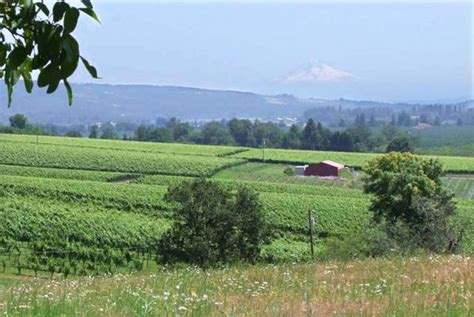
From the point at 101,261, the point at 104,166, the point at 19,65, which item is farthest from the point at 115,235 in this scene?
the point at 19,65

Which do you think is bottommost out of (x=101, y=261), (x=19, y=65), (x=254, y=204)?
(x=101, y=261)

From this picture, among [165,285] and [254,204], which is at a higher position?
[165,285]

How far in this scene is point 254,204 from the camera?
43.8m

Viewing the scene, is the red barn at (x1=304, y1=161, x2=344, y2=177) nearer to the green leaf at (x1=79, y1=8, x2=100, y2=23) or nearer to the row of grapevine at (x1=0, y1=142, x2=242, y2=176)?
the row of grapevine at (x1=0, y1=142, x2=242, y2=176)

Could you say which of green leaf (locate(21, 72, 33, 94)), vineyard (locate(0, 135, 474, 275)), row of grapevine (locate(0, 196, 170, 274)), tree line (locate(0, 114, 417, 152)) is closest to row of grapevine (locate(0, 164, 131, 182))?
vineyard (locate(0, 135, 474, 275))

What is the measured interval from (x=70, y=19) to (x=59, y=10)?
44 mm

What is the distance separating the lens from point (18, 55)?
2.25 metres

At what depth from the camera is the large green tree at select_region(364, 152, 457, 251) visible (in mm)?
40844

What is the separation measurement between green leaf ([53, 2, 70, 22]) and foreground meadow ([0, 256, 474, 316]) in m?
2.96

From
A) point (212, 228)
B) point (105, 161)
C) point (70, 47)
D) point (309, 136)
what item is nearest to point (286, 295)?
point (70, 47)

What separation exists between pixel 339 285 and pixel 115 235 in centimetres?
4057

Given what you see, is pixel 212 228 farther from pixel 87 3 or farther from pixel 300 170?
pixel 300 170

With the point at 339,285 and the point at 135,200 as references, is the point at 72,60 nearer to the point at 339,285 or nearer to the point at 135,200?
the point at 339,285

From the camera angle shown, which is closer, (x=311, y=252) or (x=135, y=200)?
(x=311, y=252)
